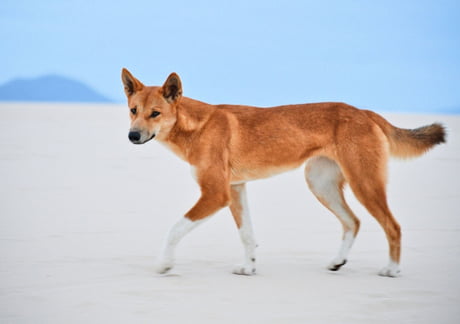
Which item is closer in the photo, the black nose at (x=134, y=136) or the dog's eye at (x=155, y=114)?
the black nose at (x=134, y=136)

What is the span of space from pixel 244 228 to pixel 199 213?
69 centimetres

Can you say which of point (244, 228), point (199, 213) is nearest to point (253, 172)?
point (244, 228)

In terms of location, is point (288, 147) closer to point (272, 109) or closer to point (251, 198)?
point (272, 109)

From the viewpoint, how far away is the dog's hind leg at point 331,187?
679 centimetres

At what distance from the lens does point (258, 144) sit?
256 inches

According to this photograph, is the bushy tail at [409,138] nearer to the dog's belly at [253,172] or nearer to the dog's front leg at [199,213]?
the dog's belly at [253,172]

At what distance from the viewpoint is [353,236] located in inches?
266

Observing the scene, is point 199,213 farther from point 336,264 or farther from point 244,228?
point 336,264

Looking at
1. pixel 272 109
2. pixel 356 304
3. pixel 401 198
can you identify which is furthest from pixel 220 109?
pixel 401 198

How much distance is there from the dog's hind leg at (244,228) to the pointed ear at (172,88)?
1.11 meters

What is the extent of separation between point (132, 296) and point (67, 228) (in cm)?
313

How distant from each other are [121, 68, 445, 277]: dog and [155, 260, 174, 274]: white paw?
1 centimetres

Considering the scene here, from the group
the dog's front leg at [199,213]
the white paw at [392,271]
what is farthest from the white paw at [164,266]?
the white paw at [392,271]

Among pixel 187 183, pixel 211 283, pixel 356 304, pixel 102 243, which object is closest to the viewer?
pixel 356 304
